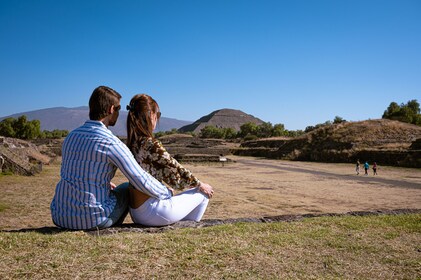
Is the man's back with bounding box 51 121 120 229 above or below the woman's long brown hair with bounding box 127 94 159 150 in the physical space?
below

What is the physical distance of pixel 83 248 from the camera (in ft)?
9.98

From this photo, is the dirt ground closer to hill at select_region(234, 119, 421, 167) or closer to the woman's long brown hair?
the woman's long brown hair

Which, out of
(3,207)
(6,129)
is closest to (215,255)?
(3,207)

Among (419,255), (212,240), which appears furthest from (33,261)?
(419,255)

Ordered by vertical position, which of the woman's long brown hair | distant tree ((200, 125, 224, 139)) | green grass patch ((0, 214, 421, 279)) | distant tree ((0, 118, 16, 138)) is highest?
distant tree ((200, 125, 224, 139))

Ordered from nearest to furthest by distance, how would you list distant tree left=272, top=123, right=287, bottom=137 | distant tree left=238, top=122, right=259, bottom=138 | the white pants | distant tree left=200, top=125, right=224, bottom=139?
the white pants → distant tree left=272, top=123, right=287, bottom=137 → distant tree left=238, top=122, right=259, bottom=138 → distant tree left=200, top=125, right=224, bottom=139

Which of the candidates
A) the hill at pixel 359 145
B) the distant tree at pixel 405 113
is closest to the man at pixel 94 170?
the hill at pixel 359 145

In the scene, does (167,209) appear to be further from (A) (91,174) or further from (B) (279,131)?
(B) (279,131)

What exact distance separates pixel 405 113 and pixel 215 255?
71703 mm

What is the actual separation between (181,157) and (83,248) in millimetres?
33427

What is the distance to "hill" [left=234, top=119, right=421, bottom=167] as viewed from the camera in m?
33.9

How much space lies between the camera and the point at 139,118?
379cm

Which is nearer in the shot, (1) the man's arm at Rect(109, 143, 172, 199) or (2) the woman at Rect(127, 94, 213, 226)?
(1) the man's arm at Rect(109, 143, 172, 199)

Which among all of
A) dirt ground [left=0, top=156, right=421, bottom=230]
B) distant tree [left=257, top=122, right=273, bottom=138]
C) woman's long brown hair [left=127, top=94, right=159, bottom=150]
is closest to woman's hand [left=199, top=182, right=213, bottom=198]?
woman's long brown hair [left=127, top=94, right=159, bottom=150]
